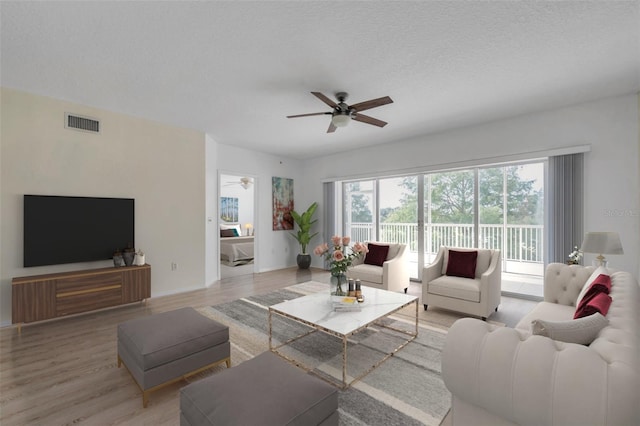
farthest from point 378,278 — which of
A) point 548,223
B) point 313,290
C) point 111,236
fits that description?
point 111,236

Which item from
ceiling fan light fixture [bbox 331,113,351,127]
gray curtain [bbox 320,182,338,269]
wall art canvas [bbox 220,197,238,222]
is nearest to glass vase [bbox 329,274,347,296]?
ceiling fan light fixture [bbox 331,113,351,127]

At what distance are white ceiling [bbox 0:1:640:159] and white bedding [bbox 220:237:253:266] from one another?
3982mm

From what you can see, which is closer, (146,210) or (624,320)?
(624,320)

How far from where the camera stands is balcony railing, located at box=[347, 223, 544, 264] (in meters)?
4.68

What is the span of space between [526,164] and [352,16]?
384 centimetres

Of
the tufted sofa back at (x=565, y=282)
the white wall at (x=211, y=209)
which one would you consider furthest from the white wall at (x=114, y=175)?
the tufted sofa back at (x=565, y=282)

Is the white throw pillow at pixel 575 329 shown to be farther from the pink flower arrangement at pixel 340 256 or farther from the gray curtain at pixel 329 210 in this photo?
the gray curtain at pixel 329 210

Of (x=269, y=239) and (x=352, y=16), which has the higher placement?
(x=352, y=16)

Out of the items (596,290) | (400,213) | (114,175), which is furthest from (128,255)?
(596,290)

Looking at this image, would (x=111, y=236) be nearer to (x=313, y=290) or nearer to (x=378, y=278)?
(x=313, y=290)

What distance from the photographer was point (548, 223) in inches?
156

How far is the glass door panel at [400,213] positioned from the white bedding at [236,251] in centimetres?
353

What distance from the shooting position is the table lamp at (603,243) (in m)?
2.61

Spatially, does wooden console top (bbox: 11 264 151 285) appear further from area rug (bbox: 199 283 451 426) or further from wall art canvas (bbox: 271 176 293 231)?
wall art canvas (bbox: 271 176 293 231)
